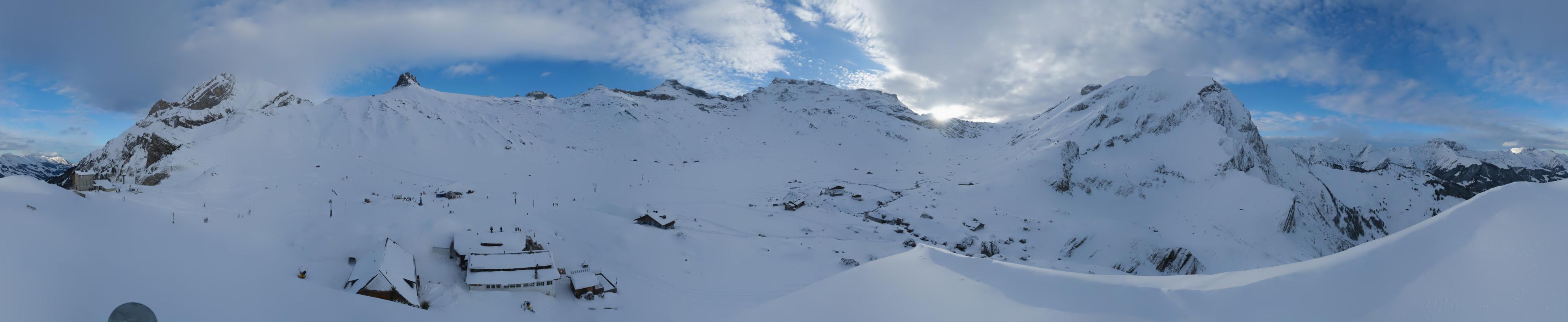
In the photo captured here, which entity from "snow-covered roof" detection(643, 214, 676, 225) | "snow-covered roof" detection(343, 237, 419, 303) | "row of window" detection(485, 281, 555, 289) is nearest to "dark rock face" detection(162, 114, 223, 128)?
"snow-covered roof" detection(343, 237, 419, 303)

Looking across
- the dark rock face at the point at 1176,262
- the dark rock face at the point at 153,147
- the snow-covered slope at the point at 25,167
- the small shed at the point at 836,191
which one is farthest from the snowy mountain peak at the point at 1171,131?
the snow-covered slope at the point at 25,167

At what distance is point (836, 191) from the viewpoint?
56656mm

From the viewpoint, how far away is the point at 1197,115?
57562 mm

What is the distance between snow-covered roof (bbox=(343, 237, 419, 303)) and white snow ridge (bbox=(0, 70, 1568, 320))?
16 centimetres

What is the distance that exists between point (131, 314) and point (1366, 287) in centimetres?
1752

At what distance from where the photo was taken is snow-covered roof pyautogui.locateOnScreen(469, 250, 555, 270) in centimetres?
2377

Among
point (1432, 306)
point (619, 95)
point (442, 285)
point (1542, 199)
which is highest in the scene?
point (619, 95)

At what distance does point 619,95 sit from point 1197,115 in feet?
312

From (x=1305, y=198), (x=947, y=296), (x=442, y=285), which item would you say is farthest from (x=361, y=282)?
(x=1305, y=198)

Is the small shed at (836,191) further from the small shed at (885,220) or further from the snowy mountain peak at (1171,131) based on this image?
the snowy mountain peak at (1171,131)

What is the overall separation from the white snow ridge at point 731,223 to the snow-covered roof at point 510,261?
0.51 ft

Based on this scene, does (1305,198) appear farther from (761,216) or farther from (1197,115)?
(761,216)

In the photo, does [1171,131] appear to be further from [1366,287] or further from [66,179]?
[66,179]

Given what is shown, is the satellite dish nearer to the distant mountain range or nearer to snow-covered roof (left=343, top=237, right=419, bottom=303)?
snow-covered roof (left=343, top=237, right=419, bottom=303)
